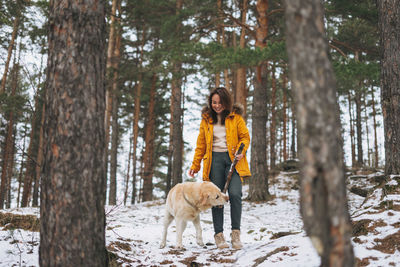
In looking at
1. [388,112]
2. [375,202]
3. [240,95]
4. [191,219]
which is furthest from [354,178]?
[191,219]

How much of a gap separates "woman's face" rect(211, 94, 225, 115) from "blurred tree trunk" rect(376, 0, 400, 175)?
2691 millimetres

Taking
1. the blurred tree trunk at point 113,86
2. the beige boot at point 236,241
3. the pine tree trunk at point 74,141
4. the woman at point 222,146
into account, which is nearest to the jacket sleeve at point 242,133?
the woman at point 222,146

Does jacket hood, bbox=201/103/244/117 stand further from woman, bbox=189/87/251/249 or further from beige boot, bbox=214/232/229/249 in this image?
beige boot, bbox=214/232/229/249

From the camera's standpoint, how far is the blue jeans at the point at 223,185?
4.12m

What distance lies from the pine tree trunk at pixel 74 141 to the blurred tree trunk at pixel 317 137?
5.24 ft

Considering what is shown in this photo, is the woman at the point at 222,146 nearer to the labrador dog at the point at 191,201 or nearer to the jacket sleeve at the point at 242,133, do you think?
the jacket sleeve at the point at 242,133

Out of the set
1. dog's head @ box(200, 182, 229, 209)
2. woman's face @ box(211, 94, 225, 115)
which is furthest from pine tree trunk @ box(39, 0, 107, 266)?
woman's face @ box(211, 94, 225, 115)

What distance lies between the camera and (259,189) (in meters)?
10.7

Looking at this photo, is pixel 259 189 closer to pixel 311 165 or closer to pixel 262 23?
pixel 262 23

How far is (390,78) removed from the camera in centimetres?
473

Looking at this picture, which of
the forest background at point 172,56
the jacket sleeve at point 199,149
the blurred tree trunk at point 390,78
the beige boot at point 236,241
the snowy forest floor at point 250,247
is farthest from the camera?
the forest background at point 172,56

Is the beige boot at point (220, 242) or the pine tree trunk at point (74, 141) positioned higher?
the pine tree trunk at point (74, 141)

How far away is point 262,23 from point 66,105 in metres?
8.86

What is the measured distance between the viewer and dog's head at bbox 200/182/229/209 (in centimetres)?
409
